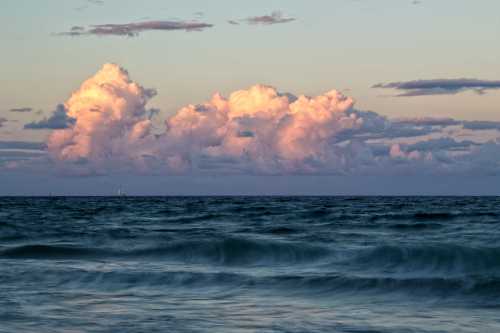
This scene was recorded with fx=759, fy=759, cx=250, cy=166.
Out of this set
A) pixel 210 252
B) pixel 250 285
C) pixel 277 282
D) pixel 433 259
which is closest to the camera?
pixel 250 285

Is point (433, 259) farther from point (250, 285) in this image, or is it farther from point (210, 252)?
point (210, 252)

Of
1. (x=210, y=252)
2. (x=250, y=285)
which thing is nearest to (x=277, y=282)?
(x=250, y=285)

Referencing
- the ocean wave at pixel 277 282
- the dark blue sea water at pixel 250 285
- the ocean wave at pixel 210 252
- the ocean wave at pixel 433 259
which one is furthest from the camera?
the ocean wave at pixel 210 252

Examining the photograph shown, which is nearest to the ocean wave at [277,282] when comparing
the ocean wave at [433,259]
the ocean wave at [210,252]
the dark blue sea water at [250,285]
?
the dark blue sea water at [250,285]

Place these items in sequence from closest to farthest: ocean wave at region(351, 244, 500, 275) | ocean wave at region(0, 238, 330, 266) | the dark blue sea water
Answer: the dark blue sea water < ocean wave at region(351, 244, 500, 275) < ocean wave at region(0, 238, 330, 266)

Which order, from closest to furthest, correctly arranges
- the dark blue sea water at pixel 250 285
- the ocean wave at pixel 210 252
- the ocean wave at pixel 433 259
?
1. the dark blue sea water at pixel 250 285
2. the ocean wave at pixel 433 259
3. the ocean wave at pixel 210 252

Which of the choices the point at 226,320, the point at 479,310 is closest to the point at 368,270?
the point at 479,310

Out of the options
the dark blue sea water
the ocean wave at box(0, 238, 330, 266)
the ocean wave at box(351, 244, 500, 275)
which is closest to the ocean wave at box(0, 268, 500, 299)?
the dark blue sea water

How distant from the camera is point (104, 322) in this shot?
14.1 m

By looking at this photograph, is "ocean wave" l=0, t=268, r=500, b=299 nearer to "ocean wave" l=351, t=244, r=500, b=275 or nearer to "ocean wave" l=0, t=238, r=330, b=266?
"ocean wave" l=351, t=244, r=500, b=275

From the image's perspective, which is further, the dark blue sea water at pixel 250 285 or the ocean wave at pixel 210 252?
the ocean wave at pixel 210 252

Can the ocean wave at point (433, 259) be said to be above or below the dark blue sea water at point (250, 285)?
above

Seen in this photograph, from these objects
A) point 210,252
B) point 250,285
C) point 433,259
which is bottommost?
point 250,285

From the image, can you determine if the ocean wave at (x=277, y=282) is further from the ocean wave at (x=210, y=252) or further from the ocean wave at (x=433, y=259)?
the ocean wave at (x=210, y=252)
